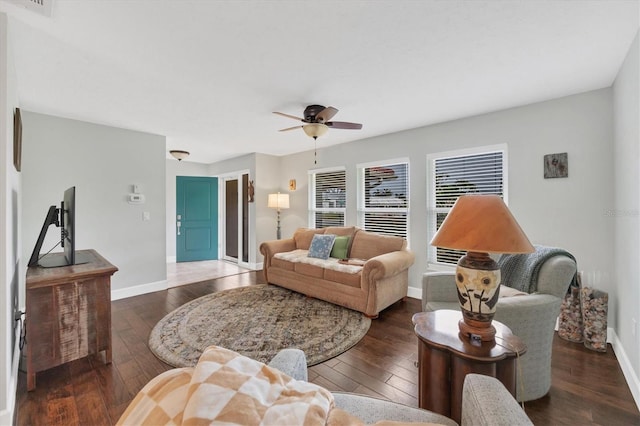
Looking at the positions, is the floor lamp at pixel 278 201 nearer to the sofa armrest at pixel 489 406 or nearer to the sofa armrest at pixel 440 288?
the sofa armrest at pixel 440 288

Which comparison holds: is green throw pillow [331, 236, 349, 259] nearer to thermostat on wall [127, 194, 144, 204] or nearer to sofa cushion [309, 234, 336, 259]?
sofa cushion [309, 234, 336, 259]

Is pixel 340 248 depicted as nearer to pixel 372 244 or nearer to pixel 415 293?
pixel 372 244

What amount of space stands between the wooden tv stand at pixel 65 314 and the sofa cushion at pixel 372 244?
2903 millimetres

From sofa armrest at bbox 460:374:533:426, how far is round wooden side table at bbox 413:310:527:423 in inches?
11.3

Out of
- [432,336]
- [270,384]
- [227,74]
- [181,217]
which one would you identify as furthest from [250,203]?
[270,384]

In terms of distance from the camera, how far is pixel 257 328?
2.79m

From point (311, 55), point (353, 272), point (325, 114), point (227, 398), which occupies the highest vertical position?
point (311, 55)

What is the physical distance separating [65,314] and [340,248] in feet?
9.86

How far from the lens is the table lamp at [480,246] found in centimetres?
123

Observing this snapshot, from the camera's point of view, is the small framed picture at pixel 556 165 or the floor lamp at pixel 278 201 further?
the floor lamp at pixel 278 201

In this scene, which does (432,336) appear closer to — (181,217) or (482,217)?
(482,217)

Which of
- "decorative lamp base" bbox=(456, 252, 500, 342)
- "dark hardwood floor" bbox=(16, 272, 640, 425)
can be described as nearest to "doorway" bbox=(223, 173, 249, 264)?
"dark hardwood floor" bbox=(16, 272, 640, 425)

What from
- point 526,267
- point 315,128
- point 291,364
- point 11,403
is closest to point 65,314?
point 11,403

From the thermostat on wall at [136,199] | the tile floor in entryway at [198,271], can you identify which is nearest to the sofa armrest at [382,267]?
the tile floor in entryway at [198,271]
